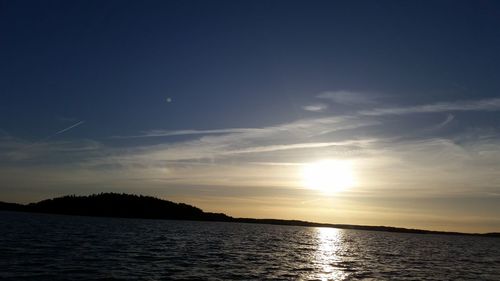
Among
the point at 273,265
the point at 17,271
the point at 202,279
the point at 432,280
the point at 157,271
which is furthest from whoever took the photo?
the point at 273,265

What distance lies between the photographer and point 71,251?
205ft

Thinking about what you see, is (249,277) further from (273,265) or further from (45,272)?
(45,272)

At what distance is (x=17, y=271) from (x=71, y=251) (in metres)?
20.5

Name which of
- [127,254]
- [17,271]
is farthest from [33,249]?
[17,271]

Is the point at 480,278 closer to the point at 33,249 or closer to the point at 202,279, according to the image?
the point at 202,279

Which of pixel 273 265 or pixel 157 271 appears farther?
pixel 273 265

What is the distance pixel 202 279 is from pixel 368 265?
107 feet

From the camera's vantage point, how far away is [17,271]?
42.3m

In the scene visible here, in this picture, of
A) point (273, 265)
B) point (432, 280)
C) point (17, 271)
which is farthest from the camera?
point (273, 265)

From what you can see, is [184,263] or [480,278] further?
[480,278]

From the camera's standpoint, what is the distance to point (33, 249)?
61344 mm

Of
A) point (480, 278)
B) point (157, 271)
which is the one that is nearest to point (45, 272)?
point (157, 271)

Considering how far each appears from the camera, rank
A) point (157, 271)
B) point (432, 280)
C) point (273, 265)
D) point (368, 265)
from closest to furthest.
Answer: point (157, 271) < point (432, 280) < point (273, 265) < point (368, 265)

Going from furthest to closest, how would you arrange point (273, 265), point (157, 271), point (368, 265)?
1. point (368, 265)
2. point (273, 265)
3. point (157, 271)
